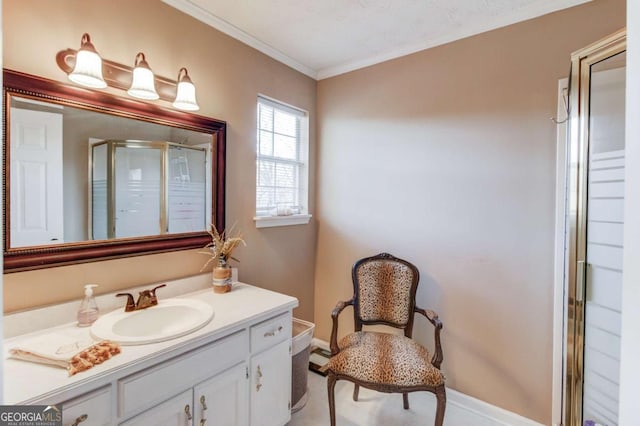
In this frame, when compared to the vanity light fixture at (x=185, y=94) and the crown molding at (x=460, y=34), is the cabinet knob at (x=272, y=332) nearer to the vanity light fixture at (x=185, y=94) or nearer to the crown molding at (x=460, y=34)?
the vanity light fixture at (x=185, y=94)

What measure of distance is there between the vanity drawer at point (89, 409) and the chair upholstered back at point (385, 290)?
158cm

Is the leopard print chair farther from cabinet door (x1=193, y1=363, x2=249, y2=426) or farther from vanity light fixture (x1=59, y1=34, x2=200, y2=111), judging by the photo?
vanity light fixture (x1=59, y1=34, x2=200, y2=111)

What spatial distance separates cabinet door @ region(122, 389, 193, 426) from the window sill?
1.28 meters

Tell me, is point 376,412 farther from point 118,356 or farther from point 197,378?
point 118,356

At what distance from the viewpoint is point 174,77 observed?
6.14 feet

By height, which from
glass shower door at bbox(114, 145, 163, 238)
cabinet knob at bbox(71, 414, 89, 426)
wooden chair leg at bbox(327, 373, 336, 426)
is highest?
glass shower door at bbox(114, 145, 163, 238)

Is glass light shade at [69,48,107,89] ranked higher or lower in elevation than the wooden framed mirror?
higher

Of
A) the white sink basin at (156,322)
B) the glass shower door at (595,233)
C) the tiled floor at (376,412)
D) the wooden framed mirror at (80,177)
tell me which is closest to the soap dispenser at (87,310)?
the white sink basin at (156,322)

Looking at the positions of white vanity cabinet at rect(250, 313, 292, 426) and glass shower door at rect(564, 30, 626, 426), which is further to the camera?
white vanity cabinet at rect(250, 313, 292, 426)

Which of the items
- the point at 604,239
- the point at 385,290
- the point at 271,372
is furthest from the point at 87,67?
the point at 604,239

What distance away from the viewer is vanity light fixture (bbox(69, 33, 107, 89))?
143cm

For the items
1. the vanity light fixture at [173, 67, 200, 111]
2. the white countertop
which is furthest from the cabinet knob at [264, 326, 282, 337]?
the vanity light fixture at [173, 67, 200, 111]

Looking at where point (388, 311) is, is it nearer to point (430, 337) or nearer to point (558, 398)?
point (430, 337)

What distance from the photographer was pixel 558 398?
186 centimetres
